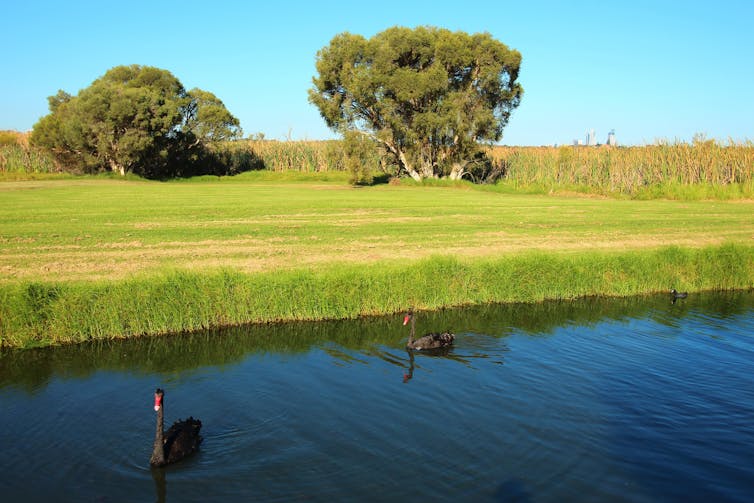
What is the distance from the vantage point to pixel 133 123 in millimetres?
61875

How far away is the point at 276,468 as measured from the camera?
9.83 metres

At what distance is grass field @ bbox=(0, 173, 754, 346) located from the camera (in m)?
16.5

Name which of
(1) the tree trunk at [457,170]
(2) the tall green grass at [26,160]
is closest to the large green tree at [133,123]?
(2) the tall green grass at [26,160]

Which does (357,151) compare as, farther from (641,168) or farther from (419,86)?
(641,168)

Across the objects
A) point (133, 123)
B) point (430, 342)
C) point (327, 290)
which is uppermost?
point (133, 123)

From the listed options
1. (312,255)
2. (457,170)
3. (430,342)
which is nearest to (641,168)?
(457,170)

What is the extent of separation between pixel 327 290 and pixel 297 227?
1471 cm

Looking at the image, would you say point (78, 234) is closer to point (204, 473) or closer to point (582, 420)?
point (204, 473)

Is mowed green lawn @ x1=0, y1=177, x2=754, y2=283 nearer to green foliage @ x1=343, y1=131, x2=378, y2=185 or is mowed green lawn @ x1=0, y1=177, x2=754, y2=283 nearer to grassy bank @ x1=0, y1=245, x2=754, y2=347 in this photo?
grassy bank @ x1=0, y1=245, x2=754, y2=347

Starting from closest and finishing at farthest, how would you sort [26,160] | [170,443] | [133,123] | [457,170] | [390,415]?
1. [170,443]
2. [390,415]
3. [133,123]
4. [457,170]
5. [26,160]

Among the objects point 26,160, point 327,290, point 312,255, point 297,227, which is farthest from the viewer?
point 26,160

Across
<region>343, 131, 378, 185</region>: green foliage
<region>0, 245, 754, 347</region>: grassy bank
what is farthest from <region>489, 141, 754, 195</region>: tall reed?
<region>0, 245, 754, 347</region>: grassy bank

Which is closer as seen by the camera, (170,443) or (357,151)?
(170,443)

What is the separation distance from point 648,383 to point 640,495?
5.09 metres
